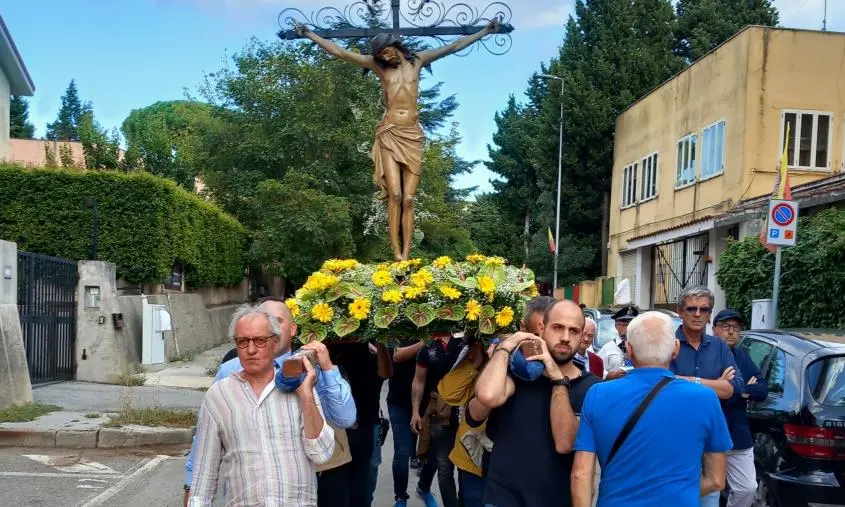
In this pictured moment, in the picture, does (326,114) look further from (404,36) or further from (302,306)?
(302,306)

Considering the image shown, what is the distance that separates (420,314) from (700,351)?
238 centimetres

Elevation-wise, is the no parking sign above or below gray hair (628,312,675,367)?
above

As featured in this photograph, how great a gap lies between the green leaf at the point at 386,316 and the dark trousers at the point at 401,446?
3.21m

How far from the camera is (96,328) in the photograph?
16.0 meters

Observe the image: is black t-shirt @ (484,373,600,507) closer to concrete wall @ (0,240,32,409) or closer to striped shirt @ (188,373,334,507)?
striped shirt @ (188,373,334,507)

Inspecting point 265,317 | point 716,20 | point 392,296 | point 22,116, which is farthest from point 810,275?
point 22,116

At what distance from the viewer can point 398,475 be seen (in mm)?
7422

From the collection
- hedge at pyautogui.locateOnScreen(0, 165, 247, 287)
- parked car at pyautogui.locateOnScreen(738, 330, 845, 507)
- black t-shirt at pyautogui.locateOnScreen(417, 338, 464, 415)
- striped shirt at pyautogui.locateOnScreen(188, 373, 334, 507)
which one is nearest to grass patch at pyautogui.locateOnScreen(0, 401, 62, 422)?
hedge at pyautogui.locateOnScreen(0, 165, 247, 287)

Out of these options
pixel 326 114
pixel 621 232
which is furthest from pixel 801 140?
pixel 326 114

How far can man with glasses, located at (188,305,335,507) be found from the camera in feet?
11.9

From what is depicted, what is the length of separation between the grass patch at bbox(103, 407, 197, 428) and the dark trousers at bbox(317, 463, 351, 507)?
21.0ft

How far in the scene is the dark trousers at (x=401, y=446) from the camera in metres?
7.41

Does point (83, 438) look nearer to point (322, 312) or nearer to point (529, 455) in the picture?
point (322, 312)

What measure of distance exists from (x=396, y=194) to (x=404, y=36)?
140 centimetres
